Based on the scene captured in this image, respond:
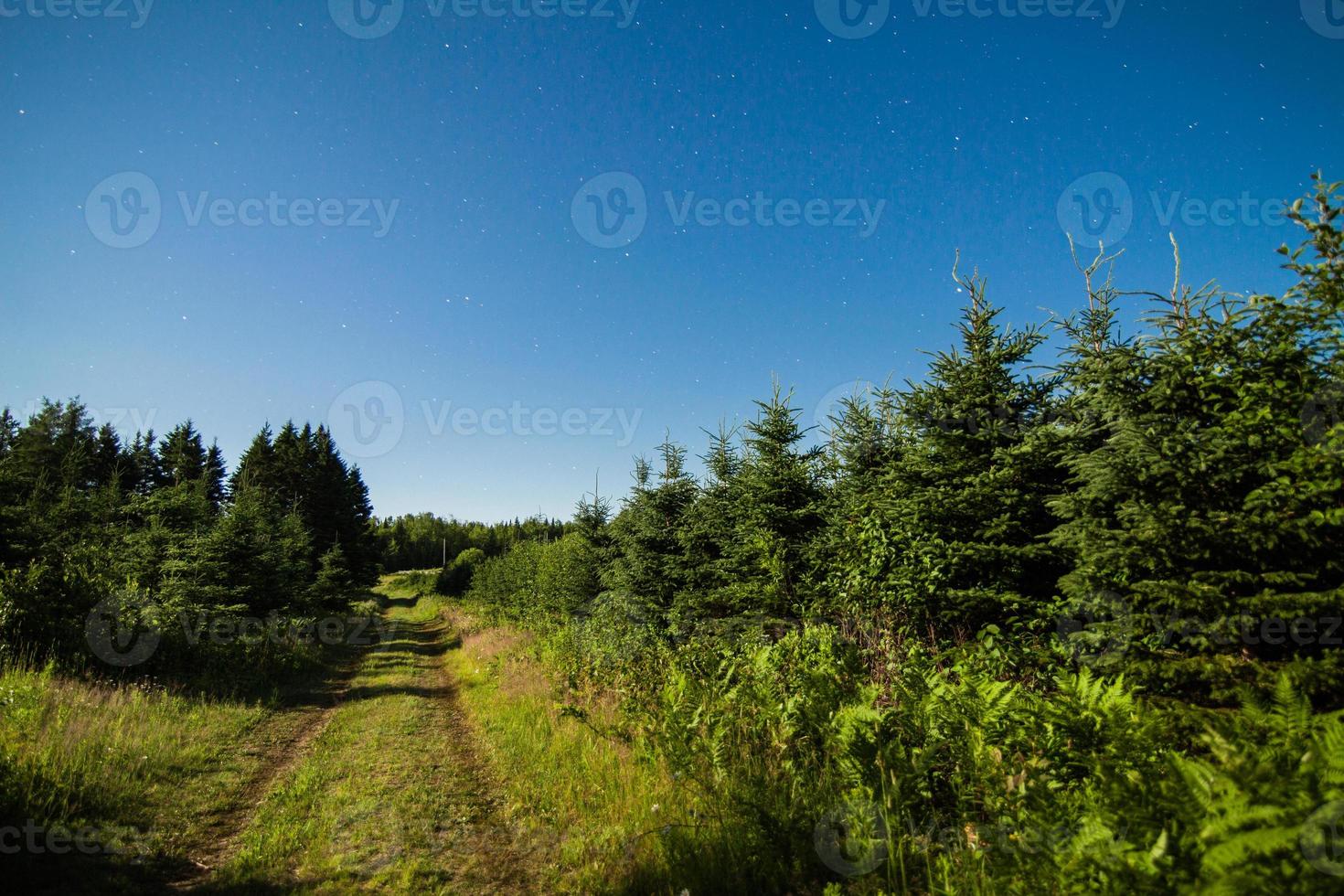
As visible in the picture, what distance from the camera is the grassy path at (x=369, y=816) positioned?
4.87m

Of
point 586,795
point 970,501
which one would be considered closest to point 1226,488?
point 970,501

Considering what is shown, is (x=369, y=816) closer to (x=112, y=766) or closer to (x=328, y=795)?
(x=328, y=795)

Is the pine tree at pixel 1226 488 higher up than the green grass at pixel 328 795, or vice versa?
the pine tree at pixel 1226 488

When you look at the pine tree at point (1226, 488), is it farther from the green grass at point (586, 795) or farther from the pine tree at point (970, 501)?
the green grass at point (586, 795)

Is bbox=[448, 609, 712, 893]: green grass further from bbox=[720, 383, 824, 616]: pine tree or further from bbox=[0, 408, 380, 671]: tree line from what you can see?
bbox=[0, 408, 380, 671]: tree line

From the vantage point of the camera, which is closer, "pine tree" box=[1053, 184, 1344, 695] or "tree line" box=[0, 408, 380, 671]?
"pine tree" box=[1053, 184, 1344, 695]

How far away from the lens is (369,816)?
610cm

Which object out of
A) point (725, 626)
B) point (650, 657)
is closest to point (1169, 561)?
point (725, 626)

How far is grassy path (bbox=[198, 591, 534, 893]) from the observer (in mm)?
4867

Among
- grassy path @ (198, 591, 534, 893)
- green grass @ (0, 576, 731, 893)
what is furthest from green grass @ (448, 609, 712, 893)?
grassy path @ (198, 591, 534, 893)

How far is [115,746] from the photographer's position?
276 inches

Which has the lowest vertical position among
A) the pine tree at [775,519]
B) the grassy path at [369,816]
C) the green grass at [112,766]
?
the grassy path at [369,816]

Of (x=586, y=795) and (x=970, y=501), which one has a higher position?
(x=970, y=501)

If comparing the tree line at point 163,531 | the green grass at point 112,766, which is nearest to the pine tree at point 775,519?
the green grass at point 112,766
